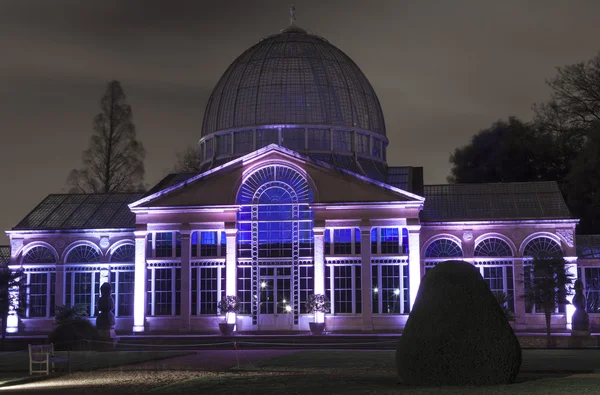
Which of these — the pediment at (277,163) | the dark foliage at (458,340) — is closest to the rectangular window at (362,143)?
the pediment at (277,163)

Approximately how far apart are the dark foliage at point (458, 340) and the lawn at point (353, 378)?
0.48 m

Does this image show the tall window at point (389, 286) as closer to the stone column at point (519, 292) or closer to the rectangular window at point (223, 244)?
the stone column at point (519, 292)

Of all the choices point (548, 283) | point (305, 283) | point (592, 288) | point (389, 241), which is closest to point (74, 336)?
point (305, 283)

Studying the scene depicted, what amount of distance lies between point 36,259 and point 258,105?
18.2m

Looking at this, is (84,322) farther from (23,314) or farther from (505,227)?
(505,227)

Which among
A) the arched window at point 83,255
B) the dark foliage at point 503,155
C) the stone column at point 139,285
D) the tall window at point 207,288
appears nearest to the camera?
the tall window at point 207,288

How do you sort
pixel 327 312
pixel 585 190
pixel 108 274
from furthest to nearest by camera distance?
pixel 585 190 < pixel 108 274 < pixel 327 312

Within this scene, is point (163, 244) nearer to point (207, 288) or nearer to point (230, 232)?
point (207, 288)

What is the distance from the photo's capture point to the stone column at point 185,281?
56.2 m

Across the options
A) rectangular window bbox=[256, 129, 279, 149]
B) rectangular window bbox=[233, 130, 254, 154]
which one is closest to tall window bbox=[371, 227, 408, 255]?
rectangular window bbox=[256, 129, 279, 149]

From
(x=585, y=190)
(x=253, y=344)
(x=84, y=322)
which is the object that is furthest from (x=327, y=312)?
(x=585, y=190)

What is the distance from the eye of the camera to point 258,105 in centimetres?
6312

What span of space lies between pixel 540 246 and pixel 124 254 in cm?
2677

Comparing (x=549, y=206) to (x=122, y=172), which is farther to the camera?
(x=122, y=172)
